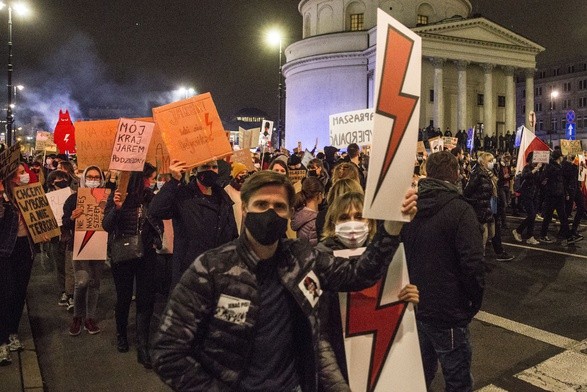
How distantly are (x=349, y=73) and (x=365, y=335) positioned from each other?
5012 centimetres

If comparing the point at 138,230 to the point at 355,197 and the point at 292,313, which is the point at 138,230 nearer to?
the point at 355,197

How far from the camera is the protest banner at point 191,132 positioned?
4.85 meters

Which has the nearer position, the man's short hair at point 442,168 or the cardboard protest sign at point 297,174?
the man's short hair at point 442,168

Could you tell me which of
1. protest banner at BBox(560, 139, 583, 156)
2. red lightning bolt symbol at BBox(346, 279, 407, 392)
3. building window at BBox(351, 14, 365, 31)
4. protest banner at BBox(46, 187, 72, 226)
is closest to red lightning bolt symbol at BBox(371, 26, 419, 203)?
red lightning bolt symbol at BBox(346, 279, 407, 392)

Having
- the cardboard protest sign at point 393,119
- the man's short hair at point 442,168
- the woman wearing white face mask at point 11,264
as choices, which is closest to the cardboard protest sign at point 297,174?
the woman wearing white face mask at point 11,264

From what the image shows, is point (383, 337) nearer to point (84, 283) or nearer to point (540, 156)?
point (84, 283)

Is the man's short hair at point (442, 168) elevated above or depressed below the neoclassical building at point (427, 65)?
below

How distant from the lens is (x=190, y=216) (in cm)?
462

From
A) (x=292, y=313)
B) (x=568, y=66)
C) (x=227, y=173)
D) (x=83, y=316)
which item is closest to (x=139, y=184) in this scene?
(x=227, y=173)

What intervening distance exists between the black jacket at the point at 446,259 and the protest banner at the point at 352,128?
766cm

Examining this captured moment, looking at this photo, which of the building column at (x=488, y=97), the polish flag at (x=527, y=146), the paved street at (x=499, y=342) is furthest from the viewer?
the building column at (x=488, y=97)

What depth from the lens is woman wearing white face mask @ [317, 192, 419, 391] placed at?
2.96 m

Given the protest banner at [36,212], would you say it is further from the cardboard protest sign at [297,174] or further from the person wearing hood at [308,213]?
the cardboard protest sign at [297,174]

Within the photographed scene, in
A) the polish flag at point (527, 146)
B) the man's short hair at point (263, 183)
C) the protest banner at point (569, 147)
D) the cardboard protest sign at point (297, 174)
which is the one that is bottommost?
the man's short hair at point (263, 183)
